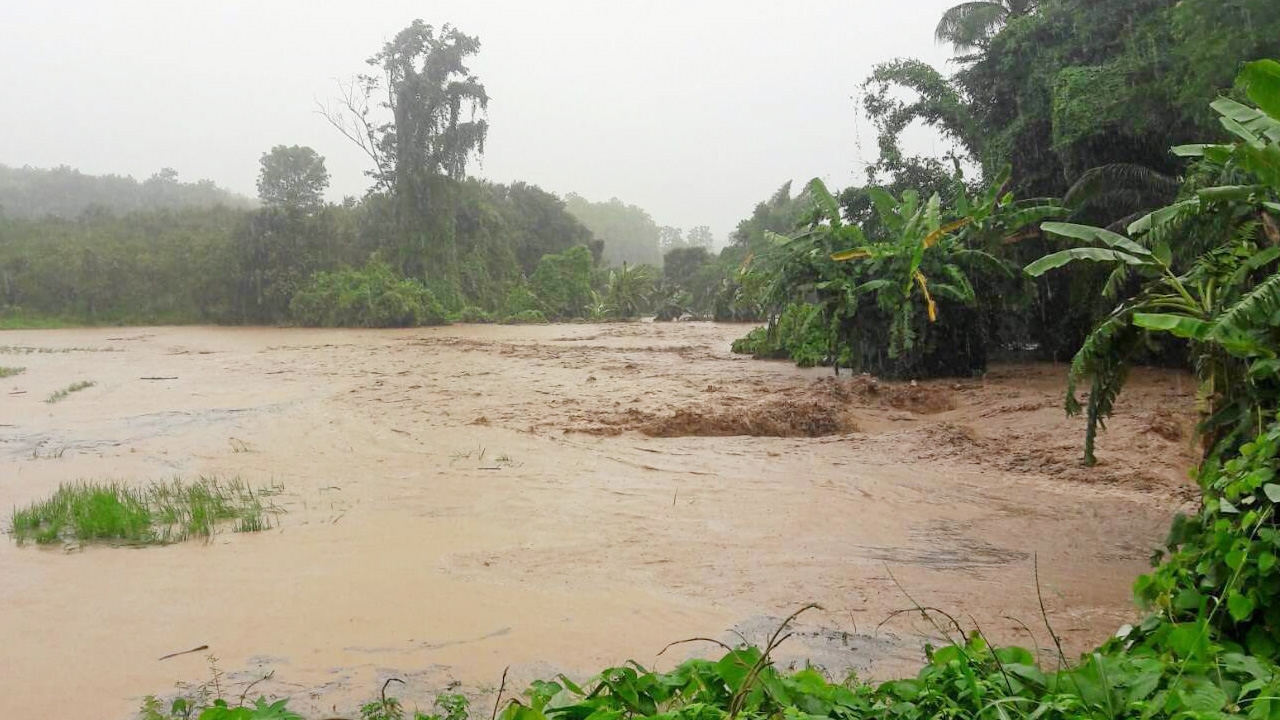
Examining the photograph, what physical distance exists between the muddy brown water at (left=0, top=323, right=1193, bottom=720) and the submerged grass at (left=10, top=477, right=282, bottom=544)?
171 millimetres

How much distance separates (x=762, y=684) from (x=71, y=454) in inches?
316

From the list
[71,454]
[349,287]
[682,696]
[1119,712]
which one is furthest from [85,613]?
[349,287]

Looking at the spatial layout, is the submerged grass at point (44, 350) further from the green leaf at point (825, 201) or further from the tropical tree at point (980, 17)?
the tropical tree at point (980, 17)

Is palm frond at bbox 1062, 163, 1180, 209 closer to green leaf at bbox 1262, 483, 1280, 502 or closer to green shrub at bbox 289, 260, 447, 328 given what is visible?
green leaf at bbox 1262, 483, 1280, 502

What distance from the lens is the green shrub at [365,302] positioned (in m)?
27.8

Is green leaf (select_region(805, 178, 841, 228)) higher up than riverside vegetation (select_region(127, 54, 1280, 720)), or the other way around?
green leaf (select_region(805, 178, 841, 228))

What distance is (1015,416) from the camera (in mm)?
8211

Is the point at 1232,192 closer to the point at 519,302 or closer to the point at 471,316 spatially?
the point at 471,316

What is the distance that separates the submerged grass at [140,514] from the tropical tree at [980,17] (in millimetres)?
17545

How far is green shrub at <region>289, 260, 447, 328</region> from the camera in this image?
91.1 ft

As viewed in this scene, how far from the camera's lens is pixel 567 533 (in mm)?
5090

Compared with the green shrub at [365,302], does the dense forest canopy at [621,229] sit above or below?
above

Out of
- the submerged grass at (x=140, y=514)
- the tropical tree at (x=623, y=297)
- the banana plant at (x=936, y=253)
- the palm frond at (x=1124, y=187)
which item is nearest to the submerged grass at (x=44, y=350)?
the submerged grass at (x=140, y=514)

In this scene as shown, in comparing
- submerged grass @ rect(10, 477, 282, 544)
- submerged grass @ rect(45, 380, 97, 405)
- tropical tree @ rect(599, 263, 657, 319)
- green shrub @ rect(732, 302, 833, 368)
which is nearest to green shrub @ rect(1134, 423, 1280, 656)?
submerged grass @ rect(10, 477, 282, 544)
